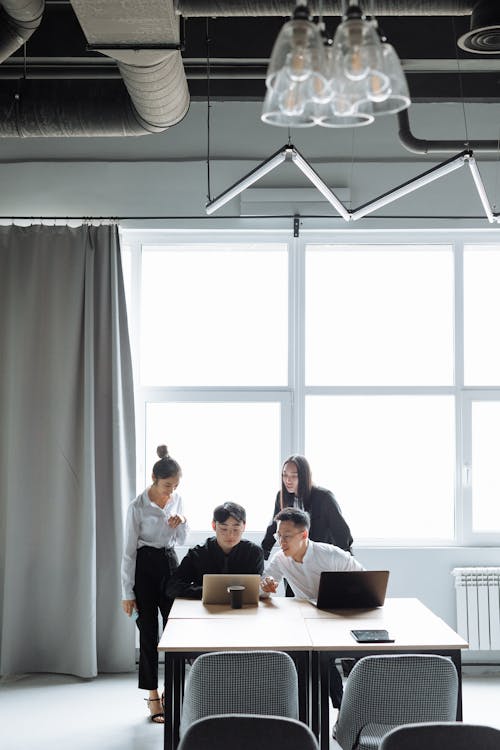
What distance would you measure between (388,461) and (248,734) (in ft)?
13.3

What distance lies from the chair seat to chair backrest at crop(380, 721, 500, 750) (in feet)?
3.03

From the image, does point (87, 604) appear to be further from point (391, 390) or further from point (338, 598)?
point (391, 390)

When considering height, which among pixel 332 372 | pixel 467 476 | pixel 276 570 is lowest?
pixel 276 570

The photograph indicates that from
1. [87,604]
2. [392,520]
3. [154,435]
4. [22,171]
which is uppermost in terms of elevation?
[22,171]

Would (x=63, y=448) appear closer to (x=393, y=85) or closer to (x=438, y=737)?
(x=438, y=737)

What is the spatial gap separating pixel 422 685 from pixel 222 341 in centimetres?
362

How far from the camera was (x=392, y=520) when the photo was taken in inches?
262

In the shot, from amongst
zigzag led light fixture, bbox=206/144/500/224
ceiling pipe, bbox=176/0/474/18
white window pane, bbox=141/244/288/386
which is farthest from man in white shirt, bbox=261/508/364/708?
ceiling pipe, bbox=176/0/474/18

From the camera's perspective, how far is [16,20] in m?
4.18

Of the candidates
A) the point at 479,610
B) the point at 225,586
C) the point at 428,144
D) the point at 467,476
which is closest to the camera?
the point at 225,586

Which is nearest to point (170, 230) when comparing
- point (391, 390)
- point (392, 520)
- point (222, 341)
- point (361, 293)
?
point (222, 341)

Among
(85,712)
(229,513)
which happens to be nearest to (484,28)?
(229,513)

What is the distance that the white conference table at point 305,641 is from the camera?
3.99 meters

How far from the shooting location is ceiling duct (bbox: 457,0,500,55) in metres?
4.09
